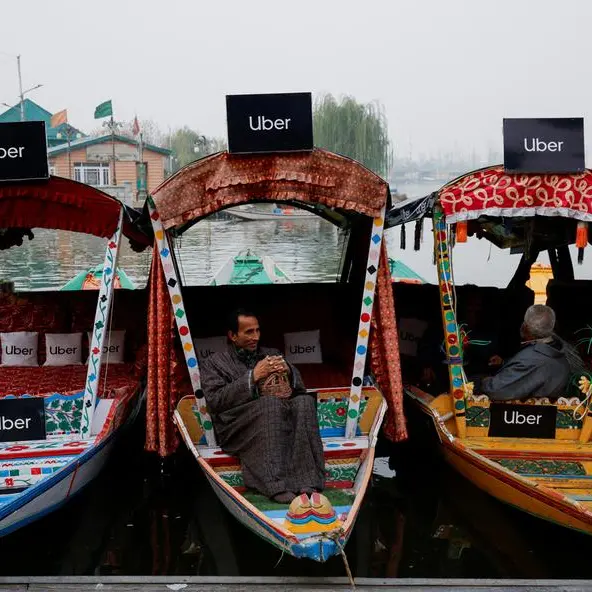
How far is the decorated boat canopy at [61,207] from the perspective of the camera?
18.1 ft

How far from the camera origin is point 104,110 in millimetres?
36438

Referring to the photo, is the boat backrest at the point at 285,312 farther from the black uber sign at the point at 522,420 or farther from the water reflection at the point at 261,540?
the black uber sign at the point at 522,420

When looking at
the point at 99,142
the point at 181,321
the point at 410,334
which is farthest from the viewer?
the point at 99,142

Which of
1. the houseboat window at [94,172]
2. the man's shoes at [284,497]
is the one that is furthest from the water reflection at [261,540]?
the houseboat window at [94,172]

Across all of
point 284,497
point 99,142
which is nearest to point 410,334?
point 284,497

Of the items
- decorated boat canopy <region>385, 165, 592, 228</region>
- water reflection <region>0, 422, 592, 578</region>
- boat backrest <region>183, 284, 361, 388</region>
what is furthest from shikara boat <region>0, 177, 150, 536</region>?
decorated boat canopy <region>385, 165, 592, 228</region>

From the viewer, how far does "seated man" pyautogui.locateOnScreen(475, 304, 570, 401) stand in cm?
572

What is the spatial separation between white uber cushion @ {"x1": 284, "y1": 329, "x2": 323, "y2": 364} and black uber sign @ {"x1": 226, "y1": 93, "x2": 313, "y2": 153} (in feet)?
9.85

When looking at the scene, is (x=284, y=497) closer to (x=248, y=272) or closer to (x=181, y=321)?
(x=181, y=321)

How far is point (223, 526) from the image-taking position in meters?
5.57

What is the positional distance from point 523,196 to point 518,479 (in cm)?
201

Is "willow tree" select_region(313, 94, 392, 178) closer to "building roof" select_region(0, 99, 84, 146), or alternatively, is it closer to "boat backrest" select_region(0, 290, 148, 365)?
"building roof" select_region(0, 99, 84, 146)

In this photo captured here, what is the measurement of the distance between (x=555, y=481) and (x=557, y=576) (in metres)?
0.64

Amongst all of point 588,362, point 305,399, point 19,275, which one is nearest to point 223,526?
point 305,399
